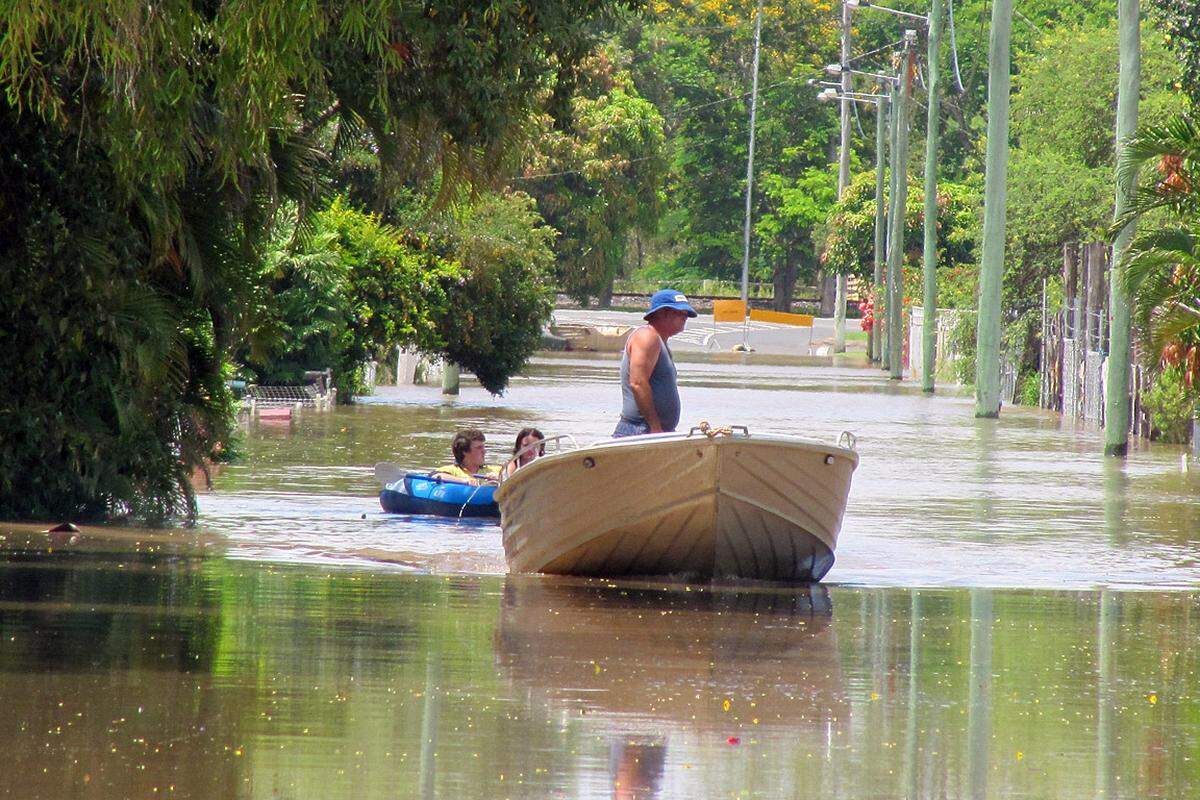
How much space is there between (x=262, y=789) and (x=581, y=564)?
261 inches

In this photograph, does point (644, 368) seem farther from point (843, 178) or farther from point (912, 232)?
point (843, 178)

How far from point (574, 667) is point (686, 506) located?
3.21 meters

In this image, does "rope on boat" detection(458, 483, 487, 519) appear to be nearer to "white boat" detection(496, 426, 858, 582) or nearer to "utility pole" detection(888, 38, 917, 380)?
"white boat" detection(496, 426, 858, 582)

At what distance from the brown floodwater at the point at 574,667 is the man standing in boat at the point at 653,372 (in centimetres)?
104

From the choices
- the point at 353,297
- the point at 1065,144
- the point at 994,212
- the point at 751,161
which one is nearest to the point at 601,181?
the point at 751,161

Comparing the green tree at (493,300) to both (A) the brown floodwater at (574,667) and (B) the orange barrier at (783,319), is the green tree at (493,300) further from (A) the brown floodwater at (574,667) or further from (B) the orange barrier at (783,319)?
(B) the orange barrier at (783,319)

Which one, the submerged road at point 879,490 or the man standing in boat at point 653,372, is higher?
the man standing in boat at point 653,372

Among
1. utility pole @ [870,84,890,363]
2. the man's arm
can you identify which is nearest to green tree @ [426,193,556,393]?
the man's arm

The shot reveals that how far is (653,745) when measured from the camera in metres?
7.91

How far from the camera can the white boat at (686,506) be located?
12727 mm

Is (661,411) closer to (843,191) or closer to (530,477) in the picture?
(530,477)

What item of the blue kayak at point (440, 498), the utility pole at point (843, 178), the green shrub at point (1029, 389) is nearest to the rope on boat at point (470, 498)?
the blue kayak at point (440, 498)

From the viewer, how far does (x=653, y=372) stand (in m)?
13.5

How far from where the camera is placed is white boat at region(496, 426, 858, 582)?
501 inches
